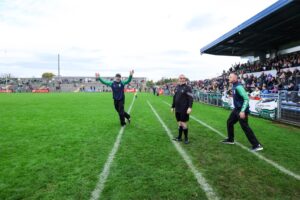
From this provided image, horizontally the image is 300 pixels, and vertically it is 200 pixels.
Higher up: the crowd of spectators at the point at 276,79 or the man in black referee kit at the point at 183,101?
the crowd of spectators at the point at 276,79

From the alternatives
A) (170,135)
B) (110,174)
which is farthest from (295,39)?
(110,174)

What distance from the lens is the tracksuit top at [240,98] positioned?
22.0ft

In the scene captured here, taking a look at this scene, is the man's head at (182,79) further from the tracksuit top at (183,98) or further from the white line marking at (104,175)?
the white line marking at (104,175)

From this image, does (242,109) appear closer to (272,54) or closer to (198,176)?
(198,176)

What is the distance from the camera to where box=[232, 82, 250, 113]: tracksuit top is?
22.0 ft

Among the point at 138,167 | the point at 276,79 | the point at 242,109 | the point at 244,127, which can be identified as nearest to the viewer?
the point at 138,167

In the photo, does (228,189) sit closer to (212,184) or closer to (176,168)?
(212,184)

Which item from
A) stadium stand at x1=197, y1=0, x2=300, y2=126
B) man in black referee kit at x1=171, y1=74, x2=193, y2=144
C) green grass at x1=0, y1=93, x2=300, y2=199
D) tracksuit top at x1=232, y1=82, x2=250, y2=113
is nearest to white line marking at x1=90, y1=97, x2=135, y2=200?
green grass at x1=0, y1=93, x2=300, y2=199

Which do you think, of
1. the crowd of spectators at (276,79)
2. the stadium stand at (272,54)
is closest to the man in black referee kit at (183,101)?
the stadium stand at (272,54)

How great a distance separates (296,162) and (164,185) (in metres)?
3.32

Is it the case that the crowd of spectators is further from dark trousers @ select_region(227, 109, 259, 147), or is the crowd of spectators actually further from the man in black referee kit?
the man in black referee kit

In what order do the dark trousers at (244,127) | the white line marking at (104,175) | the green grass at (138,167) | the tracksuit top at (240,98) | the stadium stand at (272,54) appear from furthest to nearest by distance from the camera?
the stadium stand at (272,54)
the dark trousers at (244,127)
the tracksuit top at (240,98)
the green grass at (138,167)
the white line marking at (104,175)

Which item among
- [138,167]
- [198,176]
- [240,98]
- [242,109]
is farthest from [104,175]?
[240,98]

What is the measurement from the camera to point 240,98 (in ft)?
23.0
